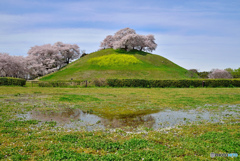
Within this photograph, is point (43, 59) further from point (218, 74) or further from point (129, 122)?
point (129, 122)

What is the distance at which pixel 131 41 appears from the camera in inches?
3041

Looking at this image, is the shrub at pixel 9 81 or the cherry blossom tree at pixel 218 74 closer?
the shrub at pixel 9 81

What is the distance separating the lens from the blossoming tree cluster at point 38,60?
61972 mm

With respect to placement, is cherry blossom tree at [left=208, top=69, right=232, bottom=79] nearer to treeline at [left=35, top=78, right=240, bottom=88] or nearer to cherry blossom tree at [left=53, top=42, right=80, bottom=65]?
treeline at [left=35, top=78, right=240, bottom=88]

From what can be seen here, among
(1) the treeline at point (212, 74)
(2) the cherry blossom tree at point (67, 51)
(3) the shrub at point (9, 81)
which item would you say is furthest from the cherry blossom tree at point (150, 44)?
(3) the shrub at point (9, 81)

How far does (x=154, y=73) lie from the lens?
5844 centimetres

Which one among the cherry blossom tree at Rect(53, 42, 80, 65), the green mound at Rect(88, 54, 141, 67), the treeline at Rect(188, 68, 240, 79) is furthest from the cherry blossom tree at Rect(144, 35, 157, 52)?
the cherry blossom tree at Rect(53, 42, 80, 65)

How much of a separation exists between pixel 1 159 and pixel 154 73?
180 ft

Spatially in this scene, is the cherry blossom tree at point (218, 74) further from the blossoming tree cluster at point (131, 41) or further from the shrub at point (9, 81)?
the shrub at point (9, 81)

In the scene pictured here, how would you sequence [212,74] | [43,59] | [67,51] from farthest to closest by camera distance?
[67,51], [43,59], [212,74]

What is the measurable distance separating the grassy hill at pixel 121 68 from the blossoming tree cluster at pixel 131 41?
114 inches

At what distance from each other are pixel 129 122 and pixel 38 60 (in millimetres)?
75964

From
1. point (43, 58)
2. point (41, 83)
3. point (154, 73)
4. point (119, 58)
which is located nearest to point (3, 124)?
point (41, 83)

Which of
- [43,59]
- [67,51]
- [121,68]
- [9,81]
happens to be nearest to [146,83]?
[9,81]
